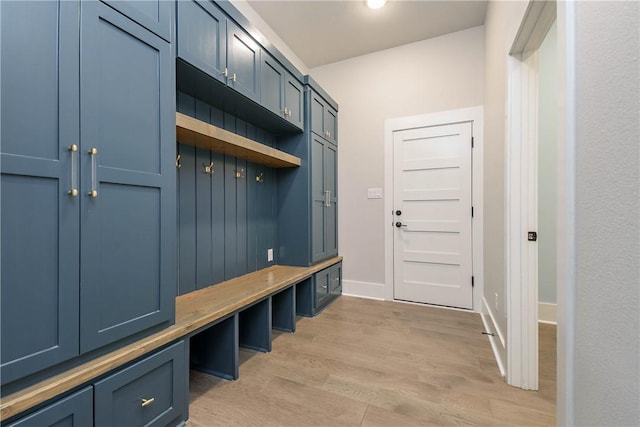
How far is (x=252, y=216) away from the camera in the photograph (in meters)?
2.60

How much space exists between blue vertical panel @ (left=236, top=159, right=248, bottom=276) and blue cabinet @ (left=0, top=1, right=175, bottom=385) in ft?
3.55

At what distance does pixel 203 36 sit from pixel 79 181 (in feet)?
3.77

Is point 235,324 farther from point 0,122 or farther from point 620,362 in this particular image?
point 620,362

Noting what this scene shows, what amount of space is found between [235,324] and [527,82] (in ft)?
7.70

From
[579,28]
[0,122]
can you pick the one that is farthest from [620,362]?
[0,122]

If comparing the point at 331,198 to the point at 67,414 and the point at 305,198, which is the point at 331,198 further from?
the point at 67,414


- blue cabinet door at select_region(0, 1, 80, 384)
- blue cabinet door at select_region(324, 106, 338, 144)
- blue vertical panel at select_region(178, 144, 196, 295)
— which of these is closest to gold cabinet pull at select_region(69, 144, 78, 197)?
blue cabinet door at select_region(0, 1, 80, 384)

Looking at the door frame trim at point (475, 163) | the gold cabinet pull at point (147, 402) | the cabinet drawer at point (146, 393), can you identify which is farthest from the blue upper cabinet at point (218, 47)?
the door frame trim at point (475, 163)

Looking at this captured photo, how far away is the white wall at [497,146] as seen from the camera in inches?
70.1

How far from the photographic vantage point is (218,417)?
1417mm

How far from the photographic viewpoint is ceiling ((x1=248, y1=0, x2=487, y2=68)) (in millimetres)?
2576

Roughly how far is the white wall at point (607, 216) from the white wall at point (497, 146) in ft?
3.29

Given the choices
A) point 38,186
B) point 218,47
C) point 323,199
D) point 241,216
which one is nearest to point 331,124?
point 323,199

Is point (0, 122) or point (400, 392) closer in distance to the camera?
point (0, 122)
